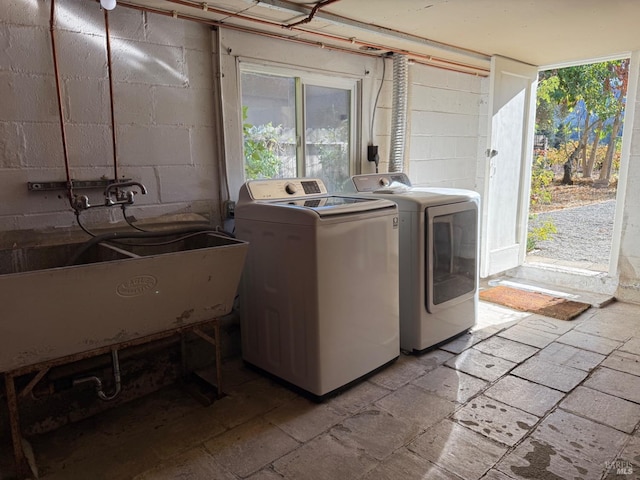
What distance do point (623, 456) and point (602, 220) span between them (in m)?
5.69

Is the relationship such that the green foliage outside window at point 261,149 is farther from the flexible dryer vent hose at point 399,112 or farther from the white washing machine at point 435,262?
the flexible dryer vent hose at point 399,112

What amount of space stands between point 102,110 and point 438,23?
2002 mm

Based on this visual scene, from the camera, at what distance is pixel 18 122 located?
198 cm

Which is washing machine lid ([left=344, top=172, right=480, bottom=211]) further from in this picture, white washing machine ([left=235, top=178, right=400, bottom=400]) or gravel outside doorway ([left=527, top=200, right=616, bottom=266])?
gravel outside doorway ([left=527, top=200, right=616, bottom=266])

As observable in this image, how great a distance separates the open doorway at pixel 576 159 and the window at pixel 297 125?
137 inches

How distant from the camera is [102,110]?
86.1 inches

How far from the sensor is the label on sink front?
1.68 m

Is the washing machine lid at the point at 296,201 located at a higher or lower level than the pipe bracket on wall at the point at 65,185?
lower

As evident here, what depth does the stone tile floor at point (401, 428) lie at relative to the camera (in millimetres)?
1750

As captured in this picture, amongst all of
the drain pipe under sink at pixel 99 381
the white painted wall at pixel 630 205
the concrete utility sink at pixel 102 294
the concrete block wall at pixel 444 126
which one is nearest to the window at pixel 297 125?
the concrete block wall at pixel 444 126

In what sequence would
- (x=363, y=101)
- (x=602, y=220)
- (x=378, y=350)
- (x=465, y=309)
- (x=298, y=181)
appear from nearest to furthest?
(x=378, y=350) → (x=298, y=181) → (x=465, y=309) → (x=363, y=101) → (x=602, y=220)

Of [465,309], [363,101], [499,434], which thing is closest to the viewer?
[499,434]

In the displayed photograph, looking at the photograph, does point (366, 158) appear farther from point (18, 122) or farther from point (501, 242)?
point (18, 122)

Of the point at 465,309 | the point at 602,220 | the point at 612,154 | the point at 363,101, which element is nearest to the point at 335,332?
the point at 465,309
